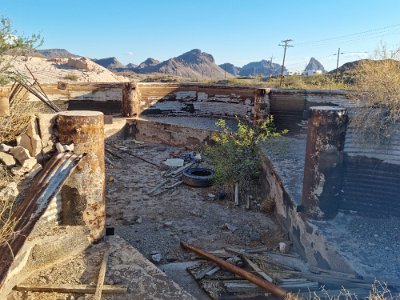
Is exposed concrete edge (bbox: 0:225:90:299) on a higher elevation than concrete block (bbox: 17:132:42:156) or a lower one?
lower

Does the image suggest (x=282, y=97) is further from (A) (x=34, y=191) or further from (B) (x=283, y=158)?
(A) (x=34, y=191)

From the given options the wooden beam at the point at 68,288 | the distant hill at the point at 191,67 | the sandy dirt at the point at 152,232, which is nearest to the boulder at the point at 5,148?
the sandy dirt at the point at 152,232

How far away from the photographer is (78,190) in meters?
4.20

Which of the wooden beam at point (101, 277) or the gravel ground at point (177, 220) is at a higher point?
the wooden beam at point (101, 277)

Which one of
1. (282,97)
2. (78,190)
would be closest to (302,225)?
(78,190)

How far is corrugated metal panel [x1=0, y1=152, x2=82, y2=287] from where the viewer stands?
3.08 m

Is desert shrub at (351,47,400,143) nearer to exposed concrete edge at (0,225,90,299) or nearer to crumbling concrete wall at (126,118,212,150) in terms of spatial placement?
exposed concrete edge at (0,225,90,299)

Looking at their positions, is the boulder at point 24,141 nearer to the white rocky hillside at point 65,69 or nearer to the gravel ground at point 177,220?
the gravel ground at point 177,220

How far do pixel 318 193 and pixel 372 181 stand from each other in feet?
3.44

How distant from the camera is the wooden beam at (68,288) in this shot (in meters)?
3.29

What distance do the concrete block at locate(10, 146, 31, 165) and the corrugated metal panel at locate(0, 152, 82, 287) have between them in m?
0.32

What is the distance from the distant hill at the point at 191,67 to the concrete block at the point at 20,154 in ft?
225

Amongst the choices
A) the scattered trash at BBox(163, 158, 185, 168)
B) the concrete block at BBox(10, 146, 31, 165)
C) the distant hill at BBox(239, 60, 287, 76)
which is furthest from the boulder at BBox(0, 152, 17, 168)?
the distant hill at BBox(239, 60, 287, 76)

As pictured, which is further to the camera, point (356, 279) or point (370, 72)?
point (370, 72)
